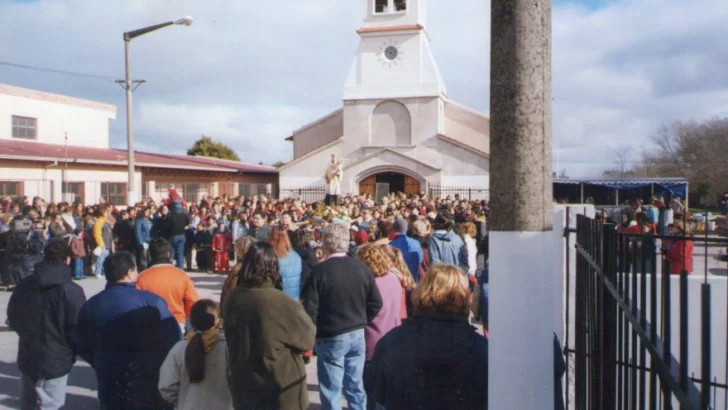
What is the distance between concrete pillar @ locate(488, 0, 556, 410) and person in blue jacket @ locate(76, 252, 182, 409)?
2597 mm

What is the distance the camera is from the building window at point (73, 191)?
75.5 feet

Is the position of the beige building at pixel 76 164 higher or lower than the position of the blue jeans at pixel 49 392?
higher

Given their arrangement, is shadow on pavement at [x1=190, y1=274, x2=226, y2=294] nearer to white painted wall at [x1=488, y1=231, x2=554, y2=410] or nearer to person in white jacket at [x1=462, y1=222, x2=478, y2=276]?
person in white jacket at [x1=462, y1=222, x2=478, y2=276]

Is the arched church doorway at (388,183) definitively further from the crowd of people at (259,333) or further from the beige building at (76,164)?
the crowd of people at (259,333)

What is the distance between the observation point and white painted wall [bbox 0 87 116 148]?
28516 millimetres

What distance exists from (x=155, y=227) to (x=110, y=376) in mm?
10199

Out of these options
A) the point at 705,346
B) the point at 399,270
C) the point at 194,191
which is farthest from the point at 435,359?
the point at 194,191

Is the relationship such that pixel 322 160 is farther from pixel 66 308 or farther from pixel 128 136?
pixel 66 308

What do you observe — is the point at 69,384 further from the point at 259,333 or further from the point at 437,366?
the point at 437,366

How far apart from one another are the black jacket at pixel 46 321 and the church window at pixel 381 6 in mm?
35164

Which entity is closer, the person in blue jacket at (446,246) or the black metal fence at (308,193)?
the person in blue jacket at (446,246)

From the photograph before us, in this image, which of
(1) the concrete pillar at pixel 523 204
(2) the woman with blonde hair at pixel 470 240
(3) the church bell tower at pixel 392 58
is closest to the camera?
(1) the concrete pillar at pixel 523 204

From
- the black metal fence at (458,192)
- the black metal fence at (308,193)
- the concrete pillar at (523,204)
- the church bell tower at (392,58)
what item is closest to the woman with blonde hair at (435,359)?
the concrete pillar at (523,204)

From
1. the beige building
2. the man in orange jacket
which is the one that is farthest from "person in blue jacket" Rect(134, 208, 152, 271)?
the man in orange jacket
